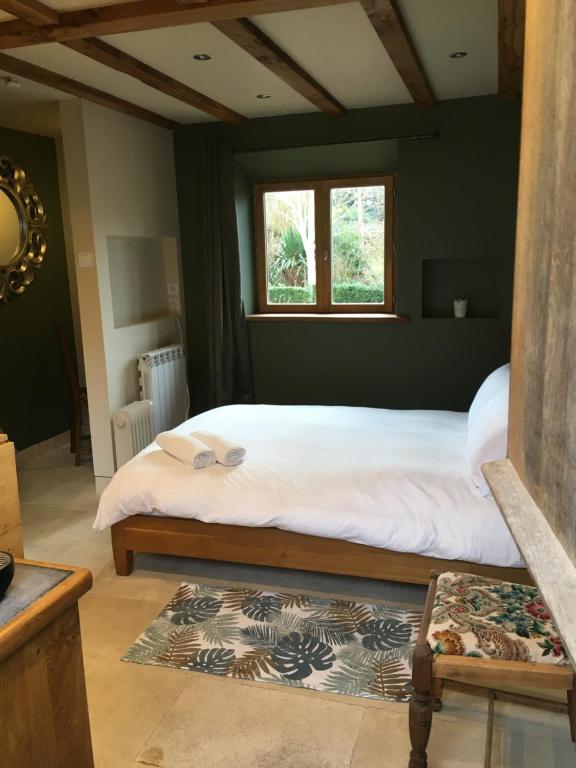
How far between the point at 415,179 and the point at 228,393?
2075 millimetres

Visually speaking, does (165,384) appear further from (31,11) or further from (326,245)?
(31,11)

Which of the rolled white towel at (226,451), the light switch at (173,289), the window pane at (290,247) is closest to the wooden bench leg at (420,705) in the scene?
the rolled white towel at (226,451)

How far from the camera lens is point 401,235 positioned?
450 centimetres

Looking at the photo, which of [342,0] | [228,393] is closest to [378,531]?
[342,0]

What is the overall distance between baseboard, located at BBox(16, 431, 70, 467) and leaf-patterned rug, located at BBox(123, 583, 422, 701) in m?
2.42

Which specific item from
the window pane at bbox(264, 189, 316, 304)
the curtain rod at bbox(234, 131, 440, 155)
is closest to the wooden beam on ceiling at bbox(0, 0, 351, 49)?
the curtain rod at bbox(234, 131, 440, 155)

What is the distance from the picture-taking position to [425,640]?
5.65 feet

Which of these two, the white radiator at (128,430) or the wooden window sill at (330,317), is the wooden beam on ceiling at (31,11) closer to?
the white radiator at (128,430)

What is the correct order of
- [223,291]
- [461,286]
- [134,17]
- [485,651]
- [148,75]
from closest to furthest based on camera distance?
[485,651] < [134,17] < [148,75] < [461,286] < [223,291]

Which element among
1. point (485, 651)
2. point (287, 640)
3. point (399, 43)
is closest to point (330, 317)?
point (399, 43)

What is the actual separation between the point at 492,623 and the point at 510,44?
8.50 ft

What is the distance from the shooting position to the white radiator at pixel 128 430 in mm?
4176

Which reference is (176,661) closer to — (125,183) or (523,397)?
(523,397)

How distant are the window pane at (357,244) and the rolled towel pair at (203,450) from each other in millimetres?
2295
